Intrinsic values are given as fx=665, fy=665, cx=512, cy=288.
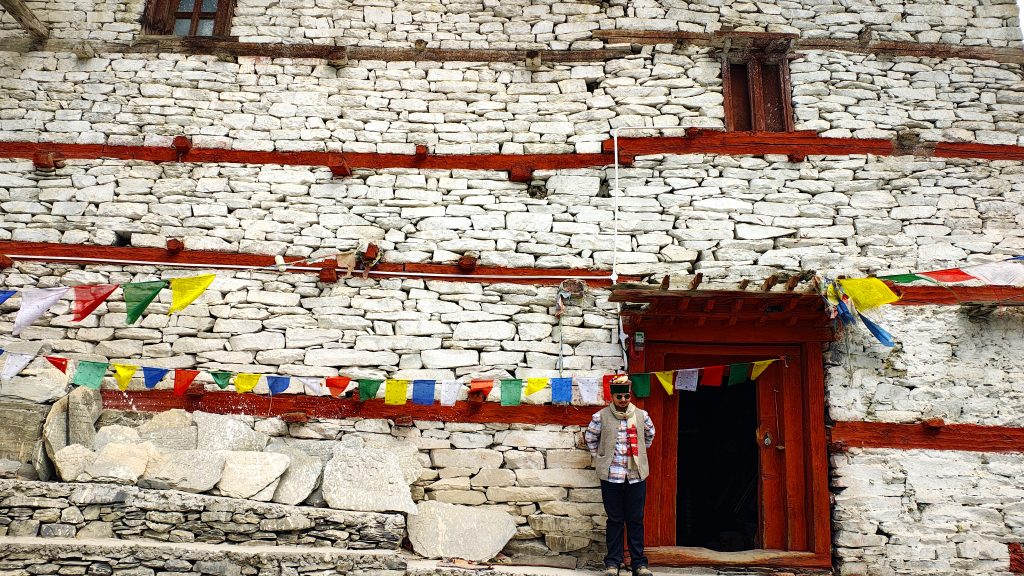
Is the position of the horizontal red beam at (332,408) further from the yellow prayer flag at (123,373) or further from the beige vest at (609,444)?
the beige vest at (609,444)

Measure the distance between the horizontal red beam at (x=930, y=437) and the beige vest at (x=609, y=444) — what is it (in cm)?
207

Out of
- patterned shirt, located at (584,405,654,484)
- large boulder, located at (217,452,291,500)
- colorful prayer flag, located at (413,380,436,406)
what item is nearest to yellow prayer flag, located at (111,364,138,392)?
large boulder, located at (217,452,291,500)

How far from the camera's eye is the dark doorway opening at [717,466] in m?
8.91

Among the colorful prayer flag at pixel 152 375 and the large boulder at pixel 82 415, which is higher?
the colorful prayer flag at pixel 152 375

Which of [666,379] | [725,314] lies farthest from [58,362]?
[725,314]

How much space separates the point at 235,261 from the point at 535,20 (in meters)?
4.41

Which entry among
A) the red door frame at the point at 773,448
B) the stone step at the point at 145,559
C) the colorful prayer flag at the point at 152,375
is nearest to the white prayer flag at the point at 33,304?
the colorful prayer flag at the point at 152,375

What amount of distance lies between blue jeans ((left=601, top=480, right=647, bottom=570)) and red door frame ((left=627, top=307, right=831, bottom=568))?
618 millimetres

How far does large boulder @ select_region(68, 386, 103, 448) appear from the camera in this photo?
6.01 meters

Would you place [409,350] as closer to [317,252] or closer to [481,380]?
[481,380]

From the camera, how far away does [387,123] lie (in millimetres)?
7578

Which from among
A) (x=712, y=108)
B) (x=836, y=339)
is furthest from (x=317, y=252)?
(x=836, y=339)

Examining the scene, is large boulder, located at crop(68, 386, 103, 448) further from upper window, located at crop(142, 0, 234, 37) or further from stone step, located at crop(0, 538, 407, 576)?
upper window, located at crop(142, 0, 234, 37)

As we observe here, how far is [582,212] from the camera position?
720 cm
